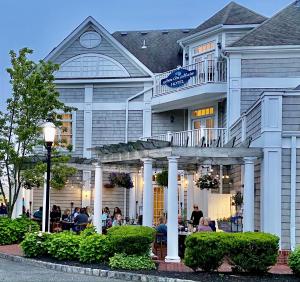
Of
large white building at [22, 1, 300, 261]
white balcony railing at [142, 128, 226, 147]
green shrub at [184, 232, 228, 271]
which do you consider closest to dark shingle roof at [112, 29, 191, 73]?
large white building at [22, 1, 300, 261]

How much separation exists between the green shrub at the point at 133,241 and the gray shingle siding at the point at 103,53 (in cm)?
1514

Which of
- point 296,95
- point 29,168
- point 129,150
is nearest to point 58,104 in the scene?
point 29,168

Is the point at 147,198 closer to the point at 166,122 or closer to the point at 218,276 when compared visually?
the point at 218,276

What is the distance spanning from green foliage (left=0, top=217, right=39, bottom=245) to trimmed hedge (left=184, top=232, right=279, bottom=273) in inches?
341

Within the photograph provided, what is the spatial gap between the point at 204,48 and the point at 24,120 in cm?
918

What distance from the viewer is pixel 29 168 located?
22656 millimetres

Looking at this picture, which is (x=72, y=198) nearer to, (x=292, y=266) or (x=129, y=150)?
(x=129, y=150)

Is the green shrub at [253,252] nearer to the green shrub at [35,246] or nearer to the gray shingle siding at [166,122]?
the green shrub at [35,246]

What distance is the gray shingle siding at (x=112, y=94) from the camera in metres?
29.5

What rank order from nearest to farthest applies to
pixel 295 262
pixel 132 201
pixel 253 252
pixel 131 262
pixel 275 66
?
1. pixel 295 262
2. pixel 253 252
3. pixel 131 262
4. pixel 275 66
5. pixel 132 201

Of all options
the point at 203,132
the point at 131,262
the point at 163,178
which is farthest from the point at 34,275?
the point at 203,132

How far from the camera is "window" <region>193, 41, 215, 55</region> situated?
26922 mm

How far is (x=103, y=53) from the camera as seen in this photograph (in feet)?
97.0

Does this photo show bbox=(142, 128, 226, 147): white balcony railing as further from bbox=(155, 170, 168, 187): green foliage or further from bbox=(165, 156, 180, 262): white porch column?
bbox=(165, 156, 180, 262): white porch column
